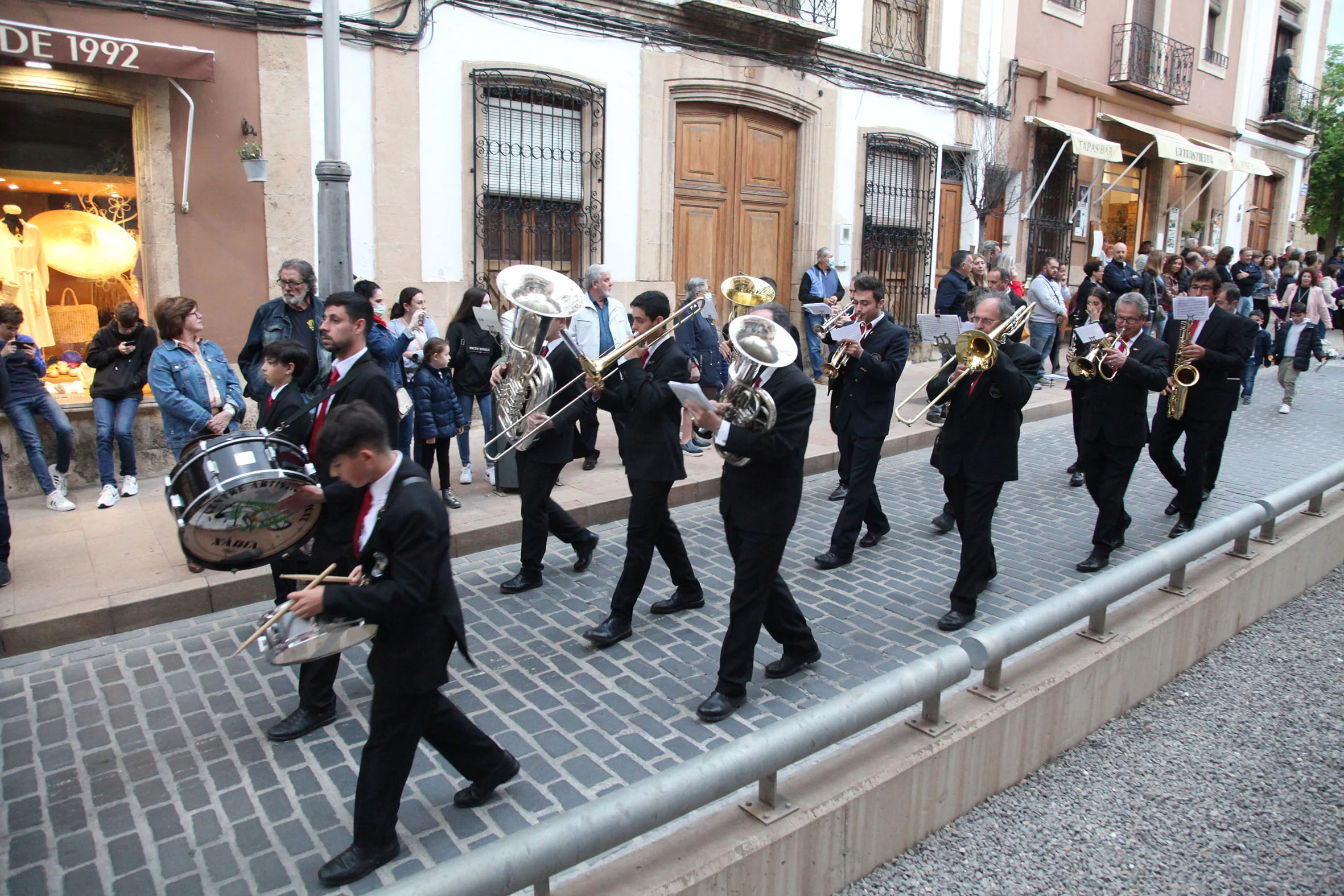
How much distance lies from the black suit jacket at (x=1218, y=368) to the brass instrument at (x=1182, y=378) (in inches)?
2.4

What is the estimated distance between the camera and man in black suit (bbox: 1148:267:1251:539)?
22.5 feet

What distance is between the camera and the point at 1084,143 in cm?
1580

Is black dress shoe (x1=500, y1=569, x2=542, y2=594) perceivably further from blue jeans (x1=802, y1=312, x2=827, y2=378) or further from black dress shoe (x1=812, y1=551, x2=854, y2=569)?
blue jeans (x1=802, y1=312, x2=827, y2=378)

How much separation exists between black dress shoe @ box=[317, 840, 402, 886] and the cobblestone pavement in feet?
0.16

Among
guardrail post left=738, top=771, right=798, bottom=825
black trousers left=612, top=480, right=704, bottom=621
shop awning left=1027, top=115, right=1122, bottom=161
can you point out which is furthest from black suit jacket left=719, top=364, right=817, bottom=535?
shop awning left=1027, top=115, right=1122, bottom=161

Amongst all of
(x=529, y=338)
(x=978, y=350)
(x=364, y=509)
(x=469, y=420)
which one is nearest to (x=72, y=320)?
(x=469, y=420)

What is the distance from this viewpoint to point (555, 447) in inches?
221

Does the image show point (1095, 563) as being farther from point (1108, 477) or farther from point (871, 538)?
point (871, 538)

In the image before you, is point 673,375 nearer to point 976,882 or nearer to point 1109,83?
point 976,882

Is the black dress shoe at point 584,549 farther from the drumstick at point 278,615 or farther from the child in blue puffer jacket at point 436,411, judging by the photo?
the drumstick at point 278,615

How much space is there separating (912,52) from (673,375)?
11584 millimetres

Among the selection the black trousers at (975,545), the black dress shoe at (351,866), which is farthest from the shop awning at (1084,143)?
the black dress shoe at (351,866)

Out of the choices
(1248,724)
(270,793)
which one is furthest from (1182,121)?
(270,793)

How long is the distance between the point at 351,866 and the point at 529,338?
3.14 metres
